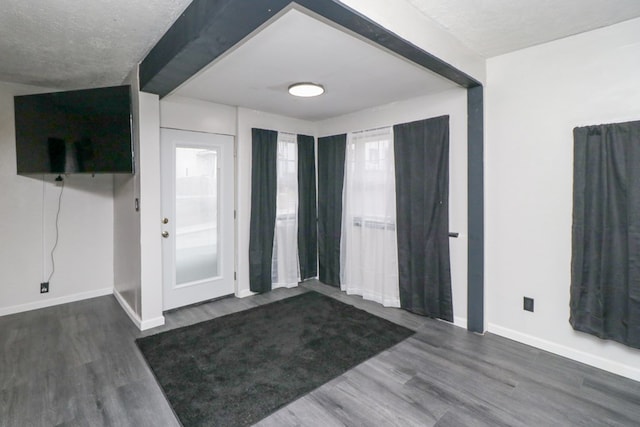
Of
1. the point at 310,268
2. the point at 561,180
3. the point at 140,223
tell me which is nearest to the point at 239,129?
the point at 140,223

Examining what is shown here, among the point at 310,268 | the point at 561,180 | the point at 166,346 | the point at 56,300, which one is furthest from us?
the point at 310,268

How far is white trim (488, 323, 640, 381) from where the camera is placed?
7.29 ft

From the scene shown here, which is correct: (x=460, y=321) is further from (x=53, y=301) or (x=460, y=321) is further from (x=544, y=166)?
(x=53, y=301)

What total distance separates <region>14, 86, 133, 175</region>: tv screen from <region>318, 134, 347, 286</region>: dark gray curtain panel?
95.2 inches

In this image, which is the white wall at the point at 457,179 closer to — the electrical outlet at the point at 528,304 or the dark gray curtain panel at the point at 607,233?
the electrical outlet at the point at 528,304

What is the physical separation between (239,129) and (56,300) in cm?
300

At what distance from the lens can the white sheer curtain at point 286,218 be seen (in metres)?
4.24

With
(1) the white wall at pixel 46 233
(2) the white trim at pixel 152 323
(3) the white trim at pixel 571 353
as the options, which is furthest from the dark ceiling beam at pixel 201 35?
(3) the white trim at pixel 571 353

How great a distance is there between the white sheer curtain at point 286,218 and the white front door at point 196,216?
24.7 inches

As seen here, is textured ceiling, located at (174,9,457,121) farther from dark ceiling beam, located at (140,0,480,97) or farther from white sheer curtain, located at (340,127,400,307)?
white sheer curtain, located at (340,127,400,307)

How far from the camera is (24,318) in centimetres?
325

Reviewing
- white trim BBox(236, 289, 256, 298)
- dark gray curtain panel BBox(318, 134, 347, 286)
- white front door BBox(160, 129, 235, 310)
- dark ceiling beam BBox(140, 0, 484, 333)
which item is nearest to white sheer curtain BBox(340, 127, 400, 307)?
dark gray curtain panel BBox(318, 134, 347, 286)

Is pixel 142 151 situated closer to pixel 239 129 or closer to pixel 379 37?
pixel 239 129

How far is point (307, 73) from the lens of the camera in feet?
8.85
